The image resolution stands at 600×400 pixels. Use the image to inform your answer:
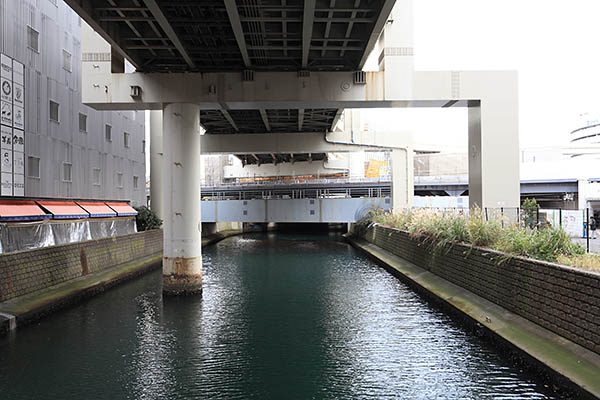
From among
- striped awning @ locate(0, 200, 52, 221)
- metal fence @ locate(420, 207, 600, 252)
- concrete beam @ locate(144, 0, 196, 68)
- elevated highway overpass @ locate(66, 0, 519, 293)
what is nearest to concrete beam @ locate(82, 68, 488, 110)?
elevated highway overpass @ locate(66, 0, 519, 293)

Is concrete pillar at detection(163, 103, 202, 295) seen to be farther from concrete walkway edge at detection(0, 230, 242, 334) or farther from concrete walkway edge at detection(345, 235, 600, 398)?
concrete walkway edge at detection(345, 235, 600, 398)

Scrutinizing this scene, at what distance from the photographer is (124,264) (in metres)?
22.2

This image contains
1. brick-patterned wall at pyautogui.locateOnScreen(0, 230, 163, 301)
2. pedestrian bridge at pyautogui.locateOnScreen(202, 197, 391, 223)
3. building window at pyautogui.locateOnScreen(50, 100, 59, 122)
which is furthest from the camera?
pedestrian bridge at pyautogui.locateOnScreen(202, 197, 391, 223)

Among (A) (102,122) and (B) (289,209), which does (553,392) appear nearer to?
(A) (102,122)

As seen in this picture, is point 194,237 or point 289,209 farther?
point 289,209

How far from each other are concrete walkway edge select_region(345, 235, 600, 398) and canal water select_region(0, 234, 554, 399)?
0.42m

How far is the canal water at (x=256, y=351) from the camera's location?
8.46 meters

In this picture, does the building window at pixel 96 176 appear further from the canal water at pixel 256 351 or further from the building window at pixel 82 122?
the canal water at pixel 256 351

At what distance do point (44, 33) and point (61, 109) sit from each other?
333cm

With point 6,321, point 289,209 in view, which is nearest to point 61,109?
point 6,321

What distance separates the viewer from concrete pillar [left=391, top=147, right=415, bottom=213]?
35750mm

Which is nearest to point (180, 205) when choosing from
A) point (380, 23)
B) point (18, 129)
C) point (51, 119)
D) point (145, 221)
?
point (18, 129)

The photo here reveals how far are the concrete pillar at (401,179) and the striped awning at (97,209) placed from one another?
1975cm

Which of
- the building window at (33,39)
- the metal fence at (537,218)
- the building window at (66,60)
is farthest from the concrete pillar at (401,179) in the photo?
the building window at (33,39)
